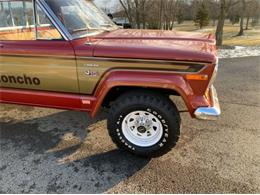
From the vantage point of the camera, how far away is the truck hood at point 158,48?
2686mm

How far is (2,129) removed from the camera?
3781 millimetres

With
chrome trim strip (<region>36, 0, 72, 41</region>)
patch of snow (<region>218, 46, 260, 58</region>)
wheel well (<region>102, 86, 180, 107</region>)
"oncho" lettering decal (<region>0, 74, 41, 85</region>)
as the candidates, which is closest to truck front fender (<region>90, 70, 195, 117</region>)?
wheel well (<region>102, 86, 180, 107</region>)

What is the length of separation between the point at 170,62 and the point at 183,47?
29 cm

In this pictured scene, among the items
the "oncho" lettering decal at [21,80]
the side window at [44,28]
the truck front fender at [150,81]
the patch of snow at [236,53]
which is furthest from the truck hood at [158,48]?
the patch of snow at [236,53]

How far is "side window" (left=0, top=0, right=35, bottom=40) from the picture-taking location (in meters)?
3.27

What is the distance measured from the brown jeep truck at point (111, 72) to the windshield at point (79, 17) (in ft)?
0.05

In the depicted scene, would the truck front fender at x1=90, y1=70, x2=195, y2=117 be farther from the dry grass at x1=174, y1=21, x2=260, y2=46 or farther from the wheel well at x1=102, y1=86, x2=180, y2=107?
the dry grass at x1=174, y1=21, x2=260, y2=46

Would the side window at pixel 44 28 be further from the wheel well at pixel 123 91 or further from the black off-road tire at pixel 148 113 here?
the black off-road tire at pixel 148 113

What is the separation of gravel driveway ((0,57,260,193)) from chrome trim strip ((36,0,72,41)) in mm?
1427

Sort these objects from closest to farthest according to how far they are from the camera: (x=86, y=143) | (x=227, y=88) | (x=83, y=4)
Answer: (x=86, y=143)
(x=83, y=4)
(x=227, y=88)

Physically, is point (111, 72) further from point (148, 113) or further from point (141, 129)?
point (141, 129)

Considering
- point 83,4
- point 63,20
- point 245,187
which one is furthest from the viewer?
point 83,4

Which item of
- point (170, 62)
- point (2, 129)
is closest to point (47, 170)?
point (2, 129)

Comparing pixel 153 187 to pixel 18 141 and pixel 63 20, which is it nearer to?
pixel 18 141
